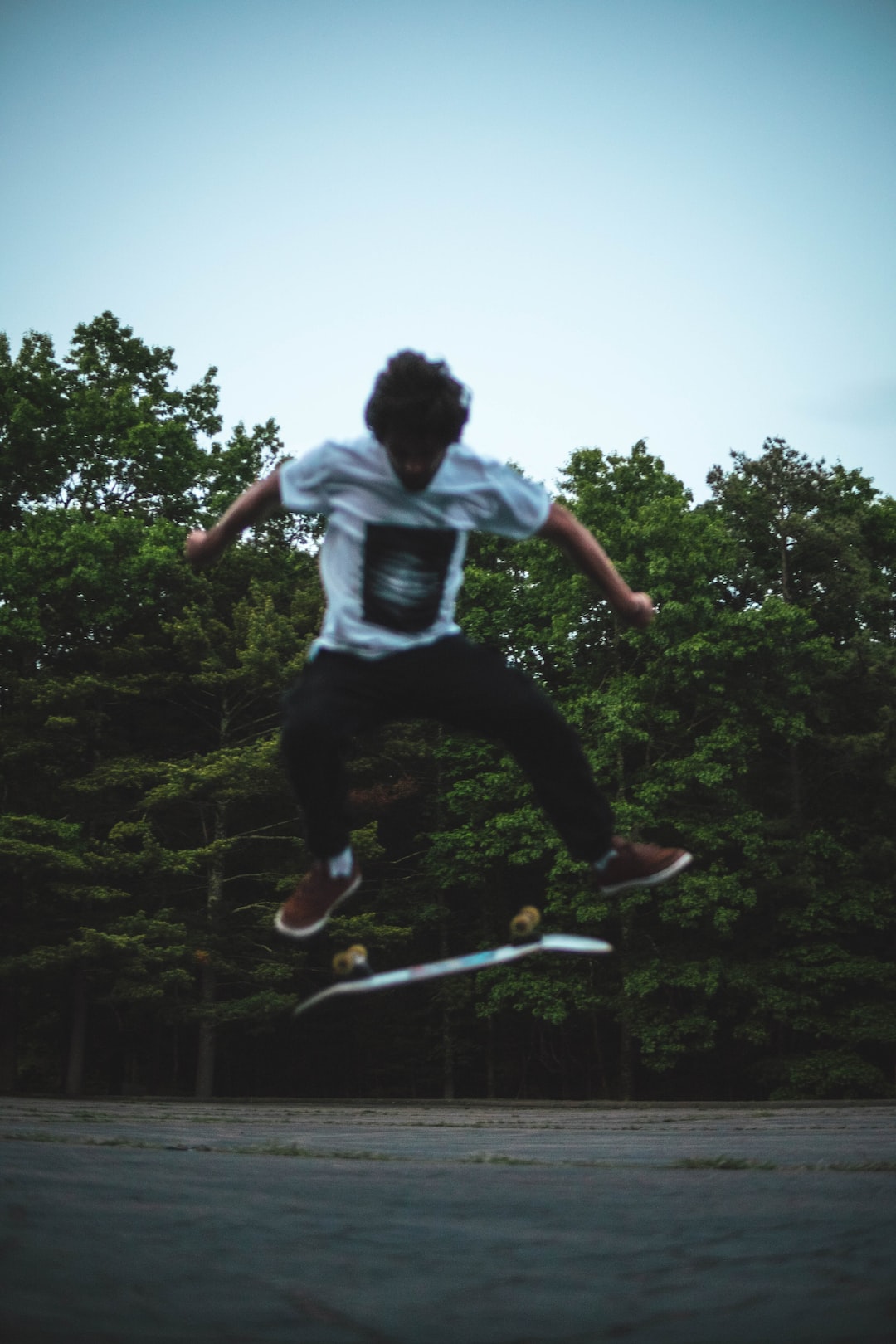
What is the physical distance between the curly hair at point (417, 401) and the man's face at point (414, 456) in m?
0.02

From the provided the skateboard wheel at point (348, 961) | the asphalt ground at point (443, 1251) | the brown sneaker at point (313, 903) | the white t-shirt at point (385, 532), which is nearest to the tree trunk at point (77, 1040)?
the brown sneaker at point (313, 903)

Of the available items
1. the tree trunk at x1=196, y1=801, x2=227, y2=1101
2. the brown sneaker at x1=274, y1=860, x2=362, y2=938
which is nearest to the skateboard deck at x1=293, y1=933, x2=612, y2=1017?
the brown sneaker at x1=274, y1=860, x2=362, y2=938

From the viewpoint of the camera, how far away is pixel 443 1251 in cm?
218

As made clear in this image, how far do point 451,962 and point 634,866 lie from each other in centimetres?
86

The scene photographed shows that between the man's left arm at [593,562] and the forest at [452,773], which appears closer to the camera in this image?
the man's left arm at [593,562]

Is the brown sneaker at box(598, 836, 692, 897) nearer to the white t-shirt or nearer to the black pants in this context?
the black pants

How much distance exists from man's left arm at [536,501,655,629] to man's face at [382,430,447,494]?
17.5 inches

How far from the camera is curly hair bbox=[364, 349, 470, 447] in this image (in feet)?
11.6

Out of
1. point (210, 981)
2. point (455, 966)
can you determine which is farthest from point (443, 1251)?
point (210, 981)

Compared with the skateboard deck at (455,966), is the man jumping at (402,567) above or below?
above

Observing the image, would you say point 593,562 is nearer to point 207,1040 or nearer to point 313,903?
point 313,903

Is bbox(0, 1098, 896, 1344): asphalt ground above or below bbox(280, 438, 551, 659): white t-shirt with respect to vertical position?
below

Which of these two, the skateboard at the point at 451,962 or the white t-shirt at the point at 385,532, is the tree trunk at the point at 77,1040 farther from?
the white t-shirt at the point at 385,532

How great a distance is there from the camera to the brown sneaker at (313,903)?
13.3 feet
